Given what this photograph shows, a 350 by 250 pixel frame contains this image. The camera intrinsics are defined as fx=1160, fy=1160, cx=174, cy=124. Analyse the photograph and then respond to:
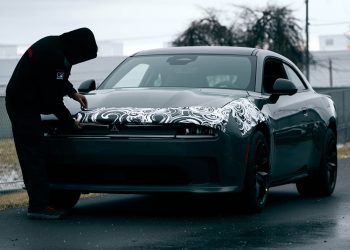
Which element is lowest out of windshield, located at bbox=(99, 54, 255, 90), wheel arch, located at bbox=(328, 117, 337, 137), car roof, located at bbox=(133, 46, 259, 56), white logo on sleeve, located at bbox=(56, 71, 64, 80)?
wheel arch, located at bbox=(328, 117, 337, 137)

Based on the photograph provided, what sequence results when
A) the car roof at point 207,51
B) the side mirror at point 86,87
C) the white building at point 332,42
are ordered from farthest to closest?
the white building at point 332,42 → the car roof at point 207,51 → the side mirror at point 86,87

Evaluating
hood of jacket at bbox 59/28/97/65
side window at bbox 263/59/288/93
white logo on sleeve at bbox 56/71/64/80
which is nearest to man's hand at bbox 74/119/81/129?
white logo on sleeve at bbox 56/71/64/80

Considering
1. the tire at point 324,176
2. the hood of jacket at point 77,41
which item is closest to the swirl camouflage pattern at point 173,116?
the hood of jacket at point 77,41

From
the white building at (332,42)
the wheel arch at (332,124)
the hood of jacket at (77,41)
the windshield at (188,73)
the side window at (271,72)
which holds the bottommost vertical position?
the white building at (332,42)

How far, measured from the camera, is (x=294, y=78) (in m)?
11.9

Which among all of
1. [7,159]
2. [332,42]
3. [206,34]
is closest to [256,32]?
[206,34]

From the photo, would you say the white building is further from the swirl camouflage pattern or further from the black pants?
the black pants

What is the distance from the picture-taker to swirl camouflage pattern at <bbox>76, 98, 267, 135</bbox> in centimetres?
905

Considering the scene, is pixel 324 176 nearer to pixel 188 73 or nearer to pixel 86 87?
pixel 188 73

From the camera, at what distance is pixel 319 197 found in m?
11.8

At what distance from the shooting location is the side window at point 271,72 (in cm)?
1106

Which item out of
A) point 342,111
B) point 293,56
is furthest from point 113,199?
point 293,56

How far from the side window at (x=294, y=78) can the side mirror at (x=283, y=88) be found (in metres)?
1.22

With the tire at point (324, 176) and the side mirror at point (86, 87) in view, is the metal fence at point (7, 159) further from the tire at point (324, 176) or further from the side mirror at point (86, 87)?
the tire at point (324, 176)
